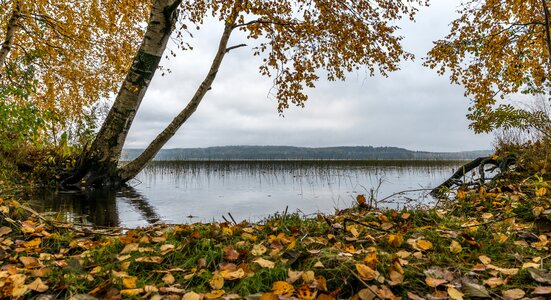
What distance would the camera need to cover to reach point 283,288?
1787mm

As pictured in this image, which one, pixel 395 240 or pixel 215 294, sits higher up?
pixel 395 240

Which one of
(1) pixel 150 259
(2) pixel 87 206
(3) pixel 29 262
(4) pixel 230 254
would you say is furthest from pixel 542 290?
(2) pixel 87 206

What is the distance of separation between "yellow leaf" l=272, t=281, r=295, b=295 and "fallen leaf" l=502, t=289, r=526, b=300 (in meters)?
1.09

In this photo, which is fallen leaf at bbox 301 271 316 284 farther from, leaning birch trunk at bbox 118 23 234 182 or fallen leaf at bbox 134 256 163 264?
leaning birch trunk at bbox 118 23 234 182

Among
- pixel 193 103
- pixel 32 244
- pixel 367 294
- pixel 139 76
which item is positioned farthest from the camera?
pixel 193 103

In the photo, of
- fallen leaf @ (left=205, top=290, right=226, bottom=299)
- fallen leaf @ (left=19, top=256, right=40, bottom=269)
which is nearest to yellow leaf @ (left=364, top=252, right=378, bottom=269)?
fallen leaf @ (left=205, top=290, right=226, bottom=299)

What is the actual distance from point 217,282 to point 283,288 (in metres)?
0.39

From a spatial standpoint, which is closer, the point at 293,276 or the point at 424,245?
the point at 293,276

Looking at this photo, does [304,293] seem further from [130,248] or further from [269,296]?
[130,248]

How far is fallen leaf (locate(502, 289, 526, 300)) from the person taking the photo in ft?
5.77

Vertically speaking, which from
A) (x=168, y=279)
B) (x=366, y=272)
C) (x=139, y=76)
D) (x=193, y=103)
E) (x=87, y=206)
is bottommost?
(x=87, y=206)

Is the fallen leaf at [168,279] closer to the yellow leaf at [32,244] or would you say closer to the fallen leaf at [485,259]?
the yellow leaf at [32,244]

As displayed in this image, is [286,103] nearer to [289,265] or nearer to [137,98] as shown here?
[137,98]

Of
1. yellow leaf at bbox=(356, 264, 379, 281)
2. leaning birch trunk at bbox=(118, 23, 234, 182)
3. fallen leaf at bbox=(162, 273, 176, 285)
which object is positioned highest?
leaning birch trunk at bbox=(118, 23, 234, 182)
